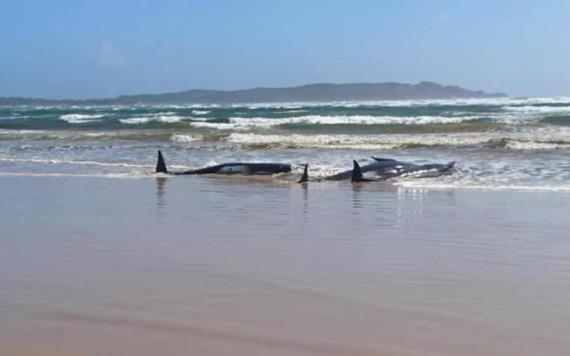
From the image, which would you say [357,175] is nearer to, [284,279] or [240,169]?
[240,169]

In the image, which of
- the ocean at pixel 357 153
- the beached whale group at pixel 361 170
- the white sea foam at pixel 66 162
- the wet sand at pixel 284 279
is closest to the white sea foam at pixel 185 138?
the ocean at pixel 357 153

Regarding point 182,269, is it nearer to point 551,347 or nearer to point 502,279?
point 502,279

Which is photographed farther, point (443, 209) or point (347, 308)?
point (443, 209)

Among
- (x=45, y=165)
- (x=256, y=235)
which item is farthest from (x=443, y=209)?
(x=45, y=165)

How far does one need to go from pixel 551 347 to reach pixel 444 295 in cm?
105

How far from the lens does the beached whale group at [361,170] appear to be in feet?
44.7

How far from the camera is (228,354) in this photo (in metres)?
3.86

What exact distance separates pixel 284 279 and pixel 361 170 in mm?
8840

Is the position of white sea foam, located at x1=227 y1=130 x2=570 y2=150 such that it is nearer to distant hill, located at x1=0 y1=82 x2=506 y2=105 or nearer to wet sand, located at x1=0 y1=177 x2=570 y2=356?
wet sand, located at x1=0 y1=177 x2=570 y2=356

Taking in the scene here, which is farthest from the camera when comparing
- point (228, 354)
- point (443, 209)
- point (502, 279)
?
point (443, 209)

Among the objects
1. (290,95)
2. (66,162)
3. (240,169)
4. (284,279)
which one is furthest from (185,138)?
(290,95)

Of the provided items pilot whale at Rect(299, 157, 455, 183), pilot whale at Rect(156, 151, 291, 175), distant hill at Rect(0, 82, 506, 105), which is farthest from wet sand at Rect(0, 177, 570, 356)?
distant hill at Rect(0, 82, 506, 105)

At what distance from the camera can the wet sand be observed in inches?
160

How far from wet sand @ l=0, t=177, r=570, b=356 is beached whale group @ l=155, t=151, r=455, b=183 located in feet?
12.7
